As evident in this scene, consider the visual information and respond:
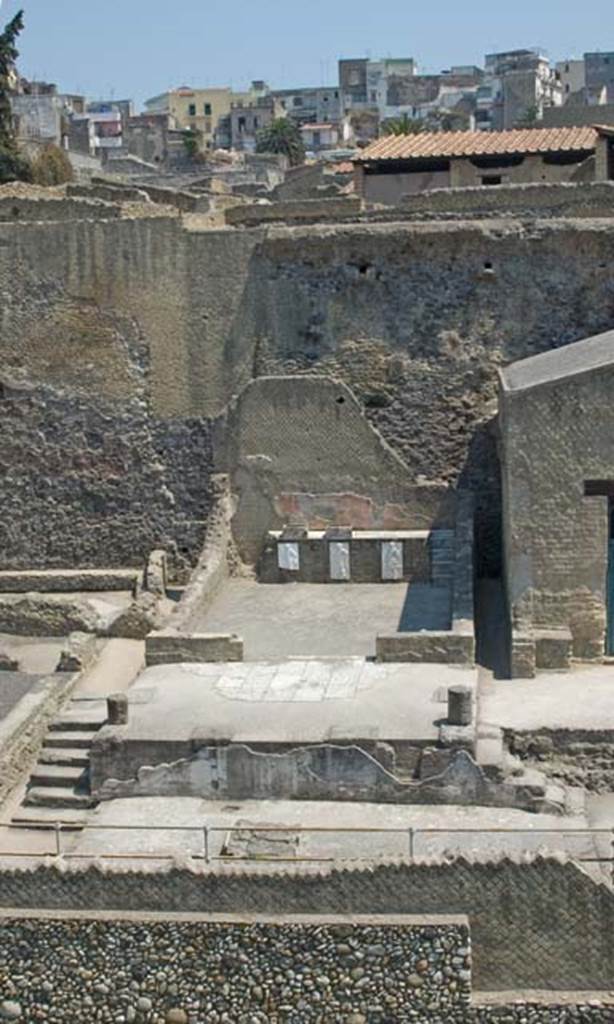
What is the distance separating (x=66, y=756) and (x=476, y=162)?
16.7m

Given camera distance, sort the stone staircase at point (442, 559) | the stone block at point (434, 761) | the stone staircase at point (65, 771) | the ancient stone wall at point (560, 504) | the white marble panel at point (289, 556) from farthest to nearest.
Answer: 1. the white marble panel at point (289, 556)
2. the stone staircase at point (442, 559)
3. the ancient stone wall at point (560, 504)
4. the stone staircase at point (65, 771)
5. the stone block at point (434, 761)

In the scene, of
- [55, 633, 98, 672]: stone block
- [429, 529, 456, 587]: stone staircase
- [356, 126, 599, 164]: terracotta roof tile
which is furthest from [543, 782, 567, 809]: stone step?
[356, 126, 599, 164]: terracotta roof tile

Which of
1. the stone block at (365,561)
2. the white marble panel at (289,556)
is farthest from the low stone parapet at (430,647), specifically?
the white marble panel at (289,556)

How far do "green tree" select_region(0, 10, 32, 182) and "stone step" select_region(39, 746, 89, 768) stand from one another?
2482cm

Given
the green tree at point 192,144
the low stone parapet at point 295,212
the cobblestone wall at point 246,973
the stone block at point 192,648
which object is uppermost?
the green tree at point 192,144

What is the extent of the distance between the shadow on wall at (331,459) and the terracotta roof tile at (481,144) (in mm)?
8926

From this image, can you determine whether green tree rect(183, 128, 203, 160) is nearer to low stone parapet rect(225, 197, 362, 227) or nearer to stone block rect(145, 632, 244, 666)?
low stone parapet rect(225, 197, 362, 227)

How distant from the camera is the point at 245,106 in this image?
3396 inches

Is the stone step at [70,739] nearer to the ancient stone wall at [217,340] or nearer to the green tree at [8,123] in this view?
the ancient stone wall at [217,340]

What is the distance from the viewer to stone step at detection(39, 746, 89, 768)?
569 inches

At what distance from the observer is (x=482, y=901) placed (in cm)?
1141

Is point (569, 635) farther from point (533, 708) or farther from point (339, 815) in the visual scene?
point (339, 815)

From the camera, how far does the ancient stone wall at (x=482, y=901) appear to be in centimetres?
1133

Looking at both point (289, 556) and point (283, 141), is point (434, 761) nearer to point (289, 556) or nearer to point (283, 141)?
point (289, 556)
